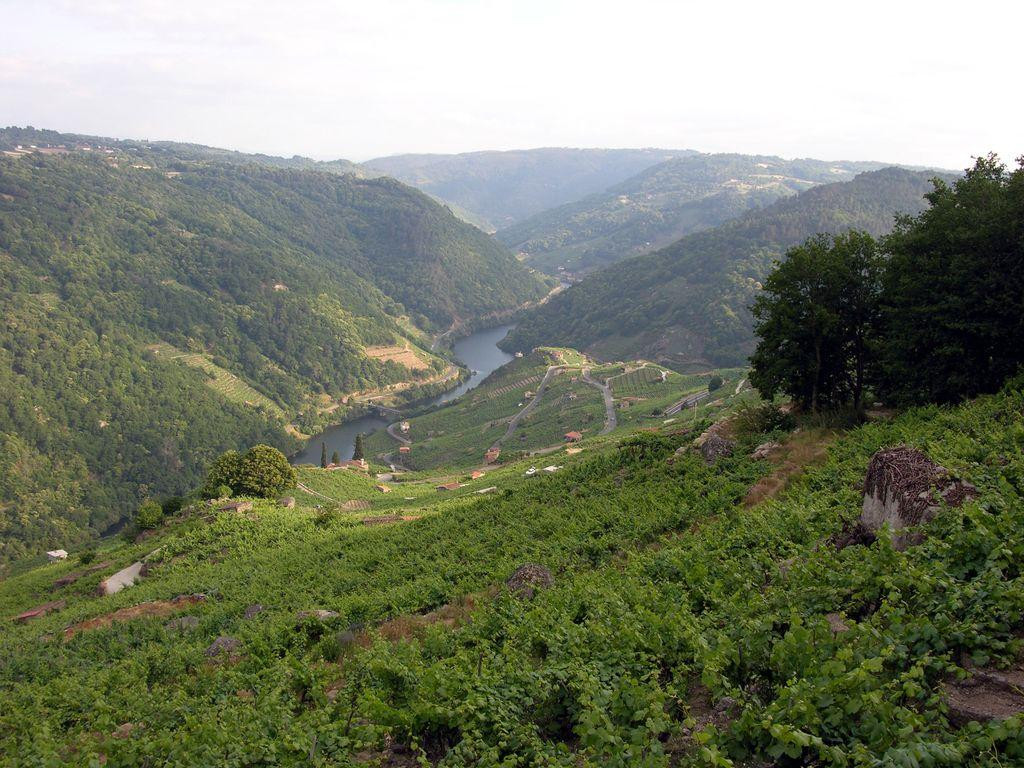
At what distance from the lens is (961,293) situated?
20.6 m

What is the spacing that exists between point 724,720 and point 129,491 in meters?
150

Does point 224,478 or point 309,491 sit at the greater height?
point 224,478

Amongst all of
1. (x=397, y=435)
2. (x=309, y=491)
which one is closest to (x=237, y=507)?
(x=309, y=491)

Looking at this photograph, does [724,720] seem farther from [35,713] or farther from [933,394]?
[933,394]

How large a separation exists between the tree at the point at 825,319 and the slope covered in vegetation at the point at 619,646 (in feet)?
20.3

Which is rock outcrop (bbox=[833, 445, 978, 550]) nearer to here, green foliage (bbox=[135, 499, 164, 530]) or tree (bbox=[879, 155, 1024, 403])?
tree (bbox=[879, 155, 1024, 403])

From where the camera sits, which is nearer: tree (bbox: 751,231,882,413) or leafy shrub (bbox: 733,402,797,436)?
leafy shrub (bbox: 733,402,797,436)

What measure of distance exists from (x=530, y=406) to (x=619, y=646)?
120 metres

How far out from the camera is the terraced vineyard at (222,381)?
554 ft

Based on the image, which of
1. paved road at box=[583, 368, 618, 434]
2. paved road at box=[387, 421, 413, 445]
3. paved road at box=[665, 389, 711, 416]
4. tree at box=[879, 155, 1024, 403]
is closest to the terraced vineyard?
paved road at box=[387, 421, 413, 445]

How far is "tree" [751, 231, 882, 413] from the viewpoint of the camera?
25.3 metres

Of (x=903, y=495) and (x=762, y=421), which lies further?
(x=762, y=421)

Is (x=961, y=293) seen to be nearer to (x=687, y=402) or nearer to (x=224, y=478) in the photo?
(x=224, y=478)

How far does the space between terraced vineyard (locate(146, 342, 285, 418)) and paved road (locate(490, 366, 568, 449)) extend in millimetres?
77746
